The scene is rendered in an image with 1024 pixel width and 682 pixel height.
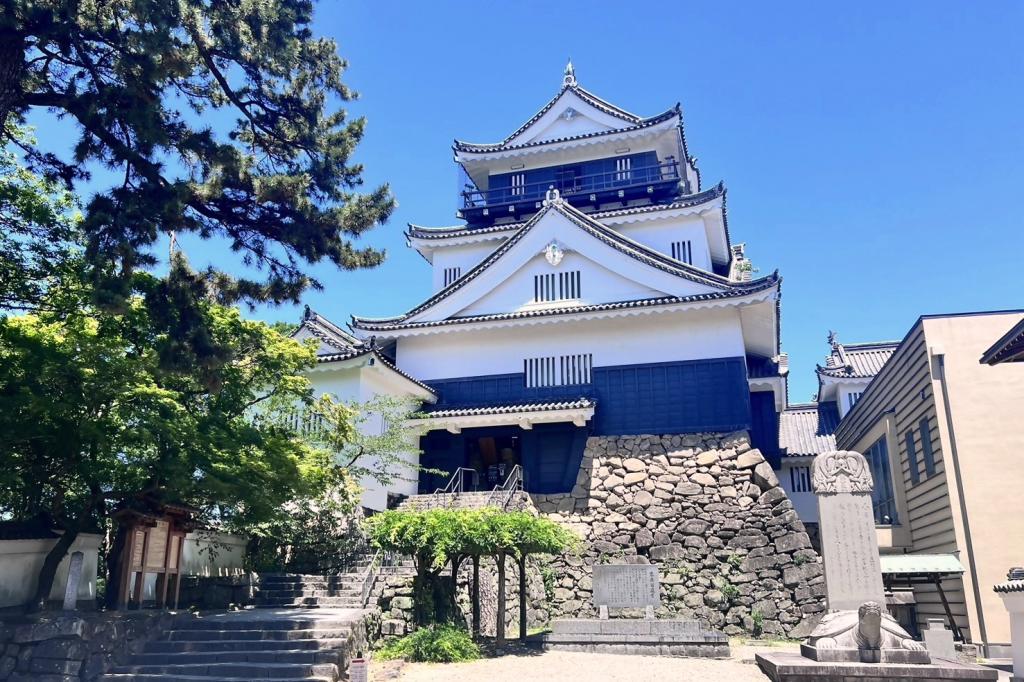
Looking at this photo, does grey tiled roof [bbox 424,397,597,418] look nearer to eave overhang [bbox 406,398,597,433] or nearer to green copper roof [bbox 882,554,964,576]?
eave overhang [bbox 406,398,597,433]

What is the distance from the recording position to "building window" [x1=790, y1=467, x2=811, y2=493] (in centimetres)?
2967

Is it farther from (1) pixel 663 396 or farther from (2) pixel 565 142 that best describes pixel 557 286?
(2) pixel 565 142

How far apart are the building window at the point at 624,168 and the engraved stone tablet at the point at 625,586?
1749cm

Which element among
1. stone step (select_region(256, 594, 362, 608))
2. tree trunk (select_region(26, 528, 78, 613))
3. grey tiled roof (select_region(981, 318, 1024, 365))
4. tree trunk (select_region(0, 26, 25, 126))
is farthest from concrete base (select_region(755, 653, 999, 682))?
tree trunk (select_region(0, 26, 25, 126))

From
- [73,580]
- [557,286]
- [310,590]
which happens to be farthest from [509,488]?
[73,580]

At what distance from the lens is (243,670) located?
36.1ft

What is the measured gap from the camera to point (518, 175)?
30.8 m

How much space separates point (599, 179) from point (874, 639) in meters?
23.2

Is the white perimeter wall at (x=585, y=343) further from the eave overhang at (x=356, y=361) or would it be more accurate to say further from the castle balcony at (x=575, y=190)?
the castle balcony at (x=575, y=190)

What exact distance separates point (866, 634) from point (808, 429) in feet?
83.9

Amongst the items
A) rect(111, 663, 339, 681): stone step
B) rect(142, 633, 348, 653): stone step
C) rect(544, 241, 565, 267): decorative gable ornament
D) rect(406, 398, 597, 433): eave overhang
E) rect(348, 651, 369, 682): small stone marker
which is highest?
rect(544, 241, 565, 267): decorative gable ornament

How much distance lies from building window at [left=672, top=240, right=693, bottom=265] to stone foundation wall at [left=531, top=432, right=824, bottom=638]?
8.72 meters

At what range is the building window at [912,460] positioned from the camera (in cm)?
1808

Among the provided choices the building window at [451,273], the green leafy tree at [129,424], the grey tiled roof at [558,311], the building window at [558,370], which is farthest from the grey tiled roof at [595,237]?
the green leafy tree at [129,424]
